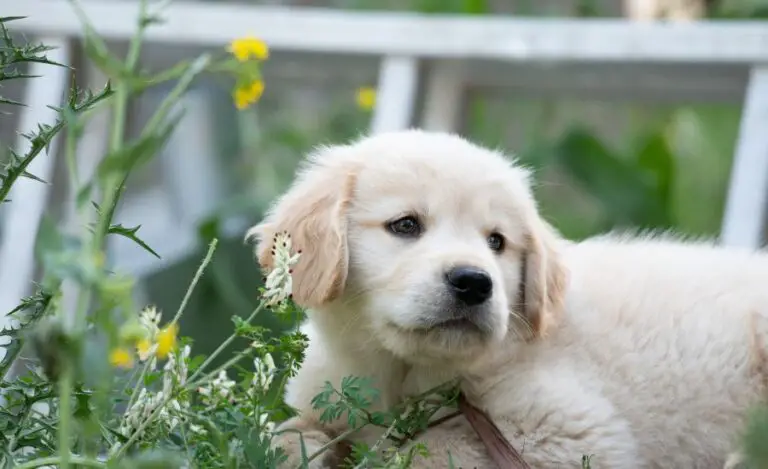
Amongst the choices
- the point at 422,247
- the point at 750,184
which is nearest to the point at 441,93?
the point at 750,184

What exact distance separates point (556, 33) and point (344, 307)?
224 cm

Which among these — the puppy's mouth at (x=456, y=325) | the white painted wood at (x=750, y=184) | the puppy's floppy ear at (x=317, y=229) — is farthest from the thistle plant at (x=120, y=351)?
the white painted wood at (x=750, y=184)

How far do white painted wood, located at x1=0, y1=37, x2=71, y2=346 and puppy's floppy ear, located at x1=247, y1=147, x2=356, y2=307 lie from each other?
180 cm

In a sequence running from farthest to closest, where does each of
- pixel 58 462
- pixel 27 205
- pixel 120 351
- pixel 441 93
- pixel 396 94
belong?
pixel 441 93 → pixel 396 94 → pixel 27 205 → pixel 120 351 → pixel 58 462

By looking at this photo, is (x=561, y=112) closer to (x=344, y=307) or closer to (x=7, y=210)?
(x=7, y=210)

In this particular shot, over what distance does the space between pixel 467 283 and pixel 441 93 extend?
8.26ft

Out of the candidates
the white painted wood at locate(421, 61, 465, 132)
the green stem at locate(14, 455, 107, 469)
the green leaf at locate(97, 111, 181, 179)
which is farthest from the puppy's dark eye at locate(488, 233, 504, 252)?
the white painted wood at locate(421, 61, 465, 132)

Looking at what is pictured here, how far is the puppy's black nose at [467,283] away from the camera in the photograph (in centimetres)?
236

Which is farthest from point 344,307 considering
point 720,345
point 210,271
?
point 210,271

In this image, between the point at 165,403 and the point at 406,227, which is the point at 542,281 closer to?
the point at 406,227

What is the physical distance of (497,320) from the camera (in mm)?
2406

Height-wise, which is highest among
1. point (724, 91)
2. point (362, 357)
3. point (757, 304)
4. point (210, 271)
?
point (724, 91)

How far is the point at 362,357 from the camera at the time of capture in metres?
2.65

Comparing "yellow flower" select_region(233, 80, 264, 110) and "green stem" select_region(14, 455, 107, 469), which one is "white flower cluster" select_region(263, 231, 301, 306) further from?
"green stem" select_region(14, 455, 107, 469)
